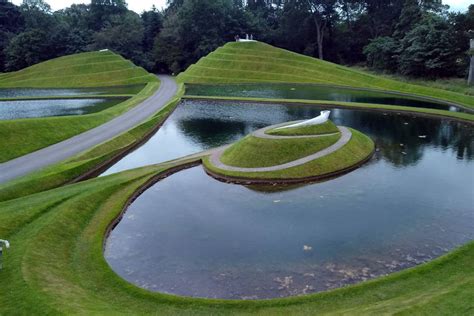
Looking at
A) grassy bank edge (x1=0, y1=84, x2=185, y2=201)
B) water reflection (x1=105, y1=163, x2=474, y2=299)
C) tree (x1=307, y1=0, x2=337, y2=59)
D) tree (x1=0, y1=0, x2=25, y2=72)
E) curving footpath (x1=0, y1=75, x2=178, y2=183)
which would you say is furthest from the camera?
tree (x1=0, y1=0, x2=25, y2=72)

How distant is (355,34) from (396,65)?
22.6 m

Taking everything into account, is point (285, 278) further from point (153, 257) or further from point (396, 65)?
point (396, 65)

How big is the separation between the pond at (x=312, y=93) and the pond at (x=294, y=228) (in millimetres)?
23544

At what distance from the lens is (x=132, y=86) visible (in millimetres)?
82000

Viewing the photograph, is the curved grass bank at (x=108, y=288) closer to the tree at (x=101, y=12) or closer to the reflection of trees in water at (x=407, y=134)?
the reflection of trees in water at (x=407, y=134)

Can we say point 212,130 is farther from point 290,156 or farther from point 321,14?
point 321,14

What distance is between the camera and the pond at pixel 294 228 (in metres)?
17.7

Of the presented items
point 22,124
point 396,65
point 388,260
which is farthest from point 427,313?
point 396,65

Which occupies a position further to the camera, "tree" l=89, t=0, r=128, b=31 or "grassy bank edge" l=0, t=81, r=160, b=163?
"tree" l=89, t=0, r=128, b=31

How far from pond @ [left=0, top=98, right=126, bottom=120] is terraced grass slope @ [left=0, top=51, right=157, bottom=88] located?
68.9 feet

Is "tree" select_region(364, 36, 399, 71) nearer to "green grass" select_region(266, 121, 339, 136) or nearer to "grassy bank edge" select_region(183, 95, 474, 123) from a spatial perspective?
"grassy bank edge" select_region(183, 95, 474, 123)

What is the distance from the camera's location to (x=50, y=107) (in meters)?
58.8

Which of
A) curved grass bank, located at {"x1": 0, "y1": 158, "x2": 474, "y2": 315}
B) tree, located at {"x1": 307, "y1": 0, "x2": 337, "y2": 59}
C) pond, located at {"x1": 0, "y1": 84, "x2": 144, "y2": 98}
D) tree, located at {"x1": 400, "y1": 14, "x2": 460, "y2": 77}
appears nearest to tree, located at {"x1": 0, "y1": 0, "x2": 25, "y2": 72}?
pond, located at {"x1": 0, "y1": 84, "x2": 144, "y2": 98}

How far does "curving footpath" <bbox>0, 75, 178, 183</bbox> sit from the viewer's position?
1203 inches
